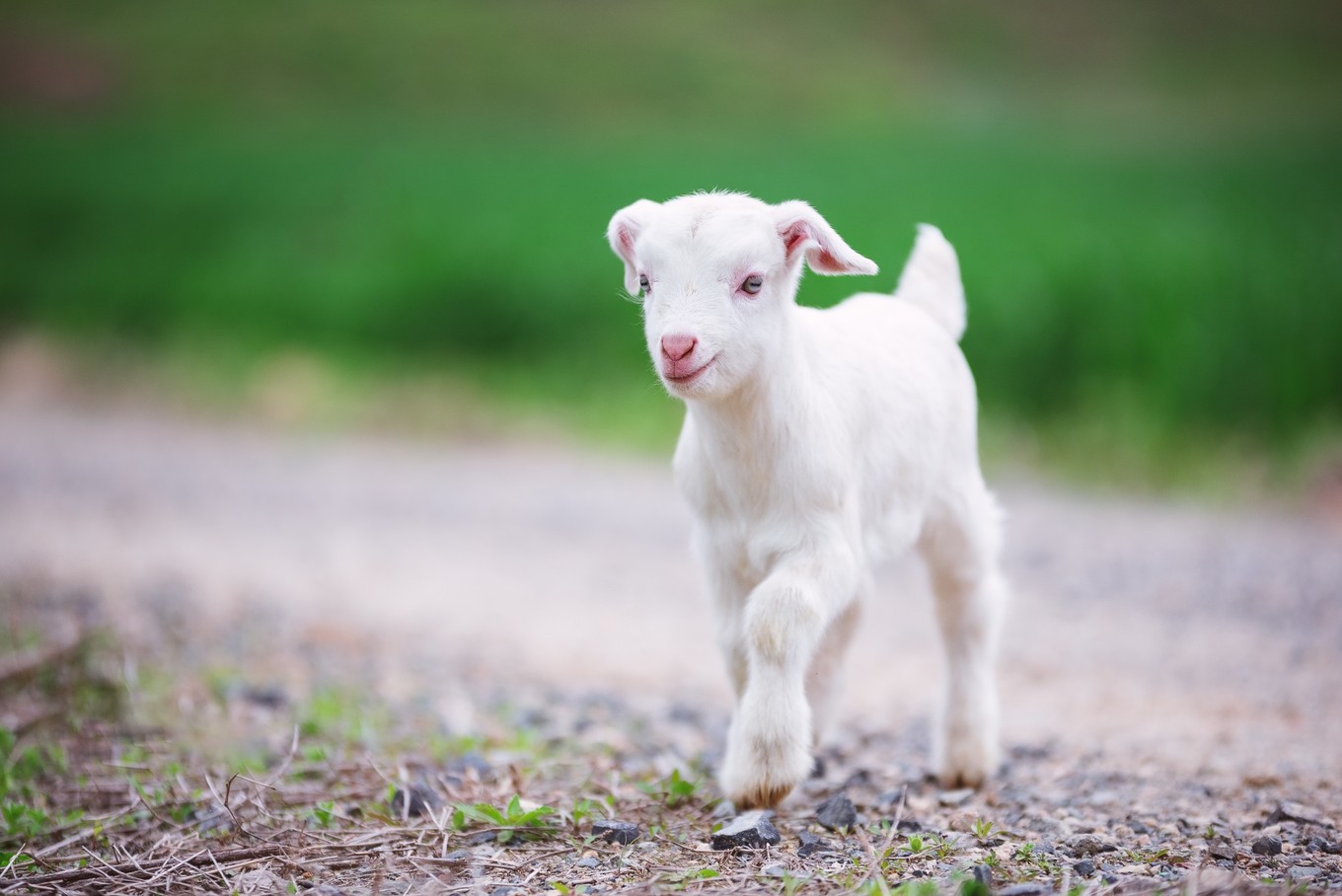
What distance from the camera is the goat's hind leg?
176 inches

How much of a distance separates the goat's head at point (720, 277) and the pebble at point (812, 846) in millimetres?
1254

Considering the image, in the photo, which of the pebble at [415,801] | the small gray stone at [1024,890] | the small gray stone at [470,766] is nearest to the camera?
the small gray stone at [1024,890]

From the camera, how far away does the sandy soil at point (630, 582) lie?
5629mm

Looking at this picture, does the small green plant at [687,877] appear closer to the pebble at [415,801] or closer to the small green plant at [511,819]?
the small green plant at [511,819]

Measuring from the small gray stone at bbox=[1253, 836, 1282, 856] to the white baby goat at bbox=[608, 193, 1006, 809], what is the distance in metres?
0.99

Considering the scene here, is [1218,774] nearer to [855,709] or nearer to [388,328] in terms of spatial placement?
[855,709]

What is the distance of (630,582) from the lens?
26.6 feet

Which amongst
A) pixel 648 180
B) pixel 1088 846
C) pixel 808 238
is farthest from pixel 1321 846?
pixel 648 180

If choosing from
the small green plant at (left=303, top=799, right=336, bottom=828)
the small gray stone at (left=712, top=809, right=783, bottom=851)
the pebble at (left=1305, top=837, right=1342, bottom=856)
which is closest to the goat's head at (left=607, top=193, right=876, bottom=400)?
the small gray stone at (left=712, top=809, right=783, bottom=851)

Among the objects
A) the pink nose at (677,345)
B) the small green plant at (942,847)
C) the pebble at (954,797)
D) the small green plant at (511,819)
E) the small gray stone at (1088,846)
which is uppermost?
the pink nose at (677,345)

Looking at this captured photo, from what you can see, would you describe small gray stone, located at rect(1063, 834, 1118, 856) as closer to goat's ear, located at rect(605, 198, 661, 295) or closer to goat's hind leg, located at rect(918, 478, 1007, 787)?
goat's hind leg, located at rect(918, 478, 1007, 787)

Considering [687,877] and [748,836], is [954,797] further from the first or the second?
[687,877]

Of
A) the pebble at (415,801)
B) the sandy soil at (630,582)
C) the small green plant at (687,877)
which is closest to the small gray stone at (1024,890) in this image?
the small green plant at (687,877)

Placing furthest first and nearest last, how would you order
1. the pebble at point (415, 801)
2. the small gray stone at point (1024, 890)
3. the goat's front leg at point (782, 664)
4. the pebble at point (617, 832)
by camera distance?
the pebble at point (415, 801) < the pebble at point (617, 832) < the goat's front leg at point (782, 664) < the small gray stone at point (1024, 890)
